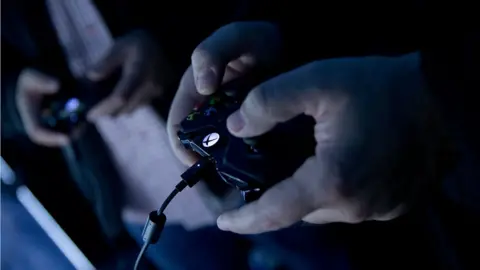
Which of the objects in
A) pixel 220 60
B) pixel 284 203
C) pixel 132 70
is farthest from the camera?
pixel 132 70

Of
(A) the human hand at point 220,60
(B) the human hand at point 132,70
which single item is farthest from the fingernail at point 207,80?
(B) the human hand at point 132,70

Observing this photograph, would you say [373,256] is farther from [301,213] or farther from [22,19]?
[22,19]

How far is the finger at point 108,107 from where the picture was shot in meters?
0.81

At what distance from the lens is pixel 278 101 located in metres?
0.41

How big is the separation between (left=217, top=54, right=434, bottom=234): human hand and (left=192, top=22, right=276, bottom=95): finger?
0.29ft

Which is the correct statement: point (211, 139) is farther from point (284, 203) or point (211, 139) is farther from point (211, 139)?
point (284, 203)

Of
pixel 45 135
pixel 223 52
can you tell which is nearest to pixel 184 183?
pixel 223 52

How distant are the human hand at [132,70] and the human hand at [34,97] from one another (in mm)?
94

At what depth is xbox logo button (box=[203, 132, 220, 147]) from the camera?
452mm

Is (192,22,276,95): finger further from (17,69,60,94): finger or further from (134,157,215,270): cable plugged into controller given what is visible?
(17,69,60,94): finger

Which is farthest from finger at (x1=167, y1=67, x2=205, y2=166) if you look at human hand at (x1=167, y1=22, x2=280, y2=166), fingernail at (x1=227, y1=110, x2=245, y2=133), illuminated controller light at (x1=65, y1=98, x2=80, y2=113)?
illuminated controller light at (x1=65, y1=98, x2=80, y2=113)

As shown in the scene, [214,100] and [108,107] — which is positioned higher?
[214,100]

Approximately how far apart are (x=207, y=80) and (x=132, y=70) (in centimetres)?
33

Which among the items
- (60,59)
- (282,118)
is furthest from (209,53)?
(60,59)
